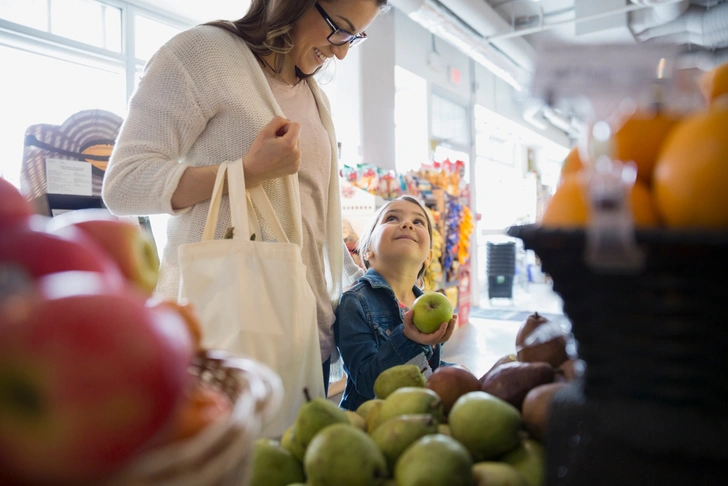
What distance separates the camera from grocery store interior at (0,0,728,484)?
47 centimetres

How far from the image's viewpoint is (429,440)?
0.57 metres

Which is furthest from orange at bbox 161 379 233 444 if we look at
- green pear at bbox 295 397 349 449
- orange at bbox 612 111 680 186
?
orange at bbox 612 111 680 186

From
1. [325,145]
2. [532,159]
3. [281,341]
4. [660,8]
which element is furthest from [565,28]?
[281,341]

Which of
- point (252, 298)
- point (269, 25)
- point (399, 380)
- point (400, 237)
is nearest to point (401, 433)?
point (399, 380)

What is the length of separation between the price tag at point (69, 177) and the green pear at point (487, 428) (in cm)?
217

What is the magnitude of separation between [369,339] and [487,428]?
0.94 m

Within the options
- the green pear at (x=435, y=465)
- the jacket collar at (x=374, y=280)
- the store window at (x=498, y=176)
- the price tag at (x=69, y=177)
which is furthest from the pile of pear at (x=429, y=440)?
the store window at (x=498, y=176)

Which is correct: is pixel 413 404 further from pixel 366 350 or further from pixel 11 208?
pixel 366 350

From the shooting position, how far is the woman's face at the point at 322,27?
129cm

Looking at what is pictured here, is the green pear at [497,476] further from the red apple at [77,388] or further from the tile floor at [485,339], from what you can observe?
the tile floor at [485,339]

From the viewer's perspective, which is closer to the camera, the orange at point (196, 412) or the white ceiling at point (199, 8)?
the orange at point (196, 412)

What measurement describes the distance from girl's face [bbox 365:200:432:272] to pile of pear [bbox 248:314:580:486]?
112 centimetres

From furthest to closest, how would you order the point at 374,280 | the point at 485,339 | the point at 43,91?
the point at 485,339 → the point at 43,91 → the point at 374,280

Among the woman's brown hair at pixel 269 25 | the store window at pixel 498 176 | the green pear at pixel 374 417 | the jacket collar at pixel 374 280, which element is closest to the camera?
the green pear at pixel 374 417
